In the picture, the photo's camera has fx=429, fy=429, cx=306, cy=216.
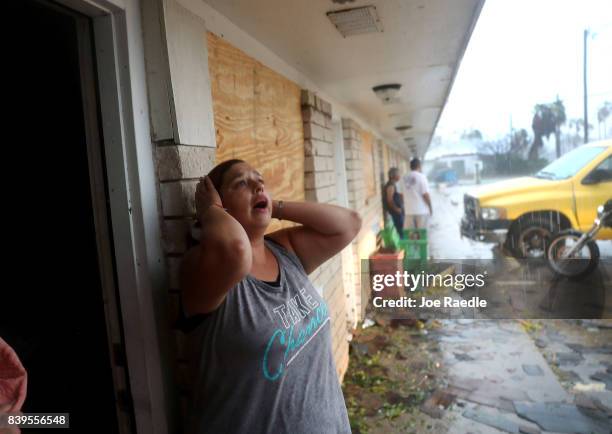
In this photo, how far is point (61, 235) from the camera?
5.50ft

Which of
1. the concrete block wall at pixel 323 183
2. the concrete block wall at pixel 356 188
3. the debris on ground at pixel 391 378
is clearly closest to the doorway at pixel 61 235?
the concrete block wall at pixel 323 183

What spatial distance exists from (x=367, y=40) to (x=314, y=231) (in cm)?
148

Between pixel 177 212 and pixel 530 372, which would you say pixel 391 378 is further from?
pixel 177 212

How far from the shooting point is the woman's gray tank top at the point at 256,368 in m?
1.31

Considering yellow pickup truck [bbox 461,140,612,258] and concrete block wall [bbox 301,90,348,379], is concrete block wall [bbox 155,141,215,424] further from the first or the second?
yellow pickup truck [bbox 461,140,612,258]

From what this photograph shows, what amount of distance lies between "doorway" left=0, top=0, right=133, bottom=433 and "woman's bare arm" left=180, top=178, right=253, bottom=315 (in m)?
0.40

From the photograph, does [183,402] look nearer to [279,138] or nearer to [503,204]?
[279,138]

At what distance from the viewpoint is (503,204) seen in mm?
6984

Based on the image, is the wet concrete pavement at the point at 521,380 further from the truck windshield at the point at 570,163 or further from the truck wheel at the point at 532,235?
the truck windshield at the point at 570,163

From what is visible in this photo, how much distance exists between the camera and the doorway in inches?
59.4

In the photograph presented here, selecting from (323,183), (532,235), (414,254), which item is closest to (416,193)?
(414,254)

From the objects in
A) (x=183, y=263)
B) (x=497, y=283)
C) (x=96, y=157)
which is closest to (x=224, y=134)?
(x=96, y=157)

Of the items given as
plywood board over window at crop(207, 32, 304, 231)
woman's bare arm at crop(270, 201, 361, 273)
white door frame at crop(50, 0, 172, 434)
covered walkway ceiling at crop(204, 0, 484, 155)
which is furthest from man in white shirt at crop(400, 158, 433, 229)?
white door frame at crop(50, 0, 172, 434)

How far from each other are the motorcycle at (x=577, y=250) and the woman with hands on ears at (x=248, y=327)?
18.5 feet
